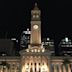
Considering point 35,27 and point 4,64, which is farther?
point 35,27

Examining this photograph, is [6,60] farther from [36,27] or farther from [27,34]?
[27,34]

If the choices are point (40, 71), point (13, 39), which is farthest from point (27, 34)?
point (40, 71)

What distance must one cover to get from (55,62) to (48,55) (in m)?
4.11

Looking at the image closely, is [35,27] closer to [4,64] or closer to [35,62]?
[35,62]

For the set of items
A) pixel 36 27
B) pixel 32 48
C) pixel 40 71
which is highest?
pixel 36 27

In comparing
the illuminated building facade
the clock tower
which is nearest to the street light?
the illuminated building facade

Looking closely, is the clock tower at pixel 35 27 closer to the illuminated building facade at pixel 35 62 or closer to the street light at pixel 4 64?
the illuminated building facade at pixel 35 62

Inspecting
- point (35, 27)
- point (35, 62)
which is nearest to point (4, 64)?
point (35, 62)

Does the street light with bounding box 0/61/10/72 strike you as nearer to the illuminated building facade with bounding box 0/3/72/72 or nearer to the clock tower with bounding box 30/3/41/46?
the illuminated building facade with bounding box 0/3/72/72

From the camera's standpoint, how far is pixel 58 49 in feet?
450

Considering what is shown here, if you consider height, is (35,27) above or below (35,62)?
above

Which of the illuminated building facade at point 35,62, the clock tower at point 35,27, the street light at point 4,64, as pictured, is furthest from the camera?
the clock tower at point 35,27

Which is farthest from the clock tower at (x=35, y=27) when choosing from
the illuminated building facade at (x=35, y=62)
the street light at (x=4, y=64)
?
the street light at (x=4, y=64)

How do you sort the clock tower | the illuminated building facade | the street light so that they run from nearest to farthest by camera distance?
the illuminated building facade < the street light < the clock tower
